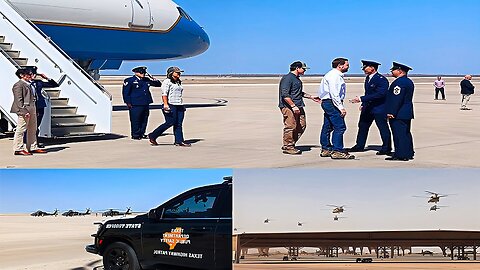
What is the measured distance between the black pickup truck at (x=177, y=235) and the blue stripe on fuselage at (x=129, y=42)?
14992mm

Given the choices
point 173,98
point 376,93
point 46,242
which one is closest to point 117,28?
point 173,98

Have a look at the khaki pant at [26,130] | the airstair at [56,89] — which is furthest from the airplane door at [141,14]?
the khaki pant at [26,130]

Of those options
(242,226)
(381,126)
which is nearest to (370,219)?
(242,226)

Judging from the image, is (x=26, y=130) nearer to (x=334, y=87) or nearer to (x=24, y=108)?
(x=24, y=108)

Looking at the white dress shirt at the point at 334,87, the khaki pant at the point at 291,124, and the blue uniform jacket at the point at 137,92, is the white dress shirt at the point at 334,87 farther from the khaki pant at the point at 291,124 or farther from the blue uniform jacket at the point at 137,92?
the blue uniform jacket at the point at 137,92

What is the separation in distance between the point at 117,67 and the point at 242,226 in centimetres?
2062

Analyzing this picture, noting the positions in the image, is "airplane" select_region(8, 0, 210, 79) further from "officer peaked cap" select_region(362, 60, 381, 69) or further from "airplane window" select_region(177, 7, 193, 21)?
"officer peaked cap" select_region(362, 60, 381, 69)

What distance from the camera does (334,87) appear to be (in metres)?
9.82

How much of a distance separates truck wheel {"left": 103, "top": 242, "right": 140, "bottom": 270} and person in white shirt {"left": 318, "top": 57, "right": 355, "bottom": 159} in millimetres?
5301

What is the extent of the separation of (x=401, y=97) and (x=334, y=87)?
1.05 m

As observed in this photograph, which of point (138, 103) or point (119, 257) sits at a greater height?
point (138, 103)

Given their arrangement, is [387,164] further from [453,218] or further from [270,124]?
[270,124]

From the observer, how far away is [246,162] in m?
10.4

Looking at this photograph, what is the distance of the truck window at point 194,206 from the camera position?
5.01 metres
